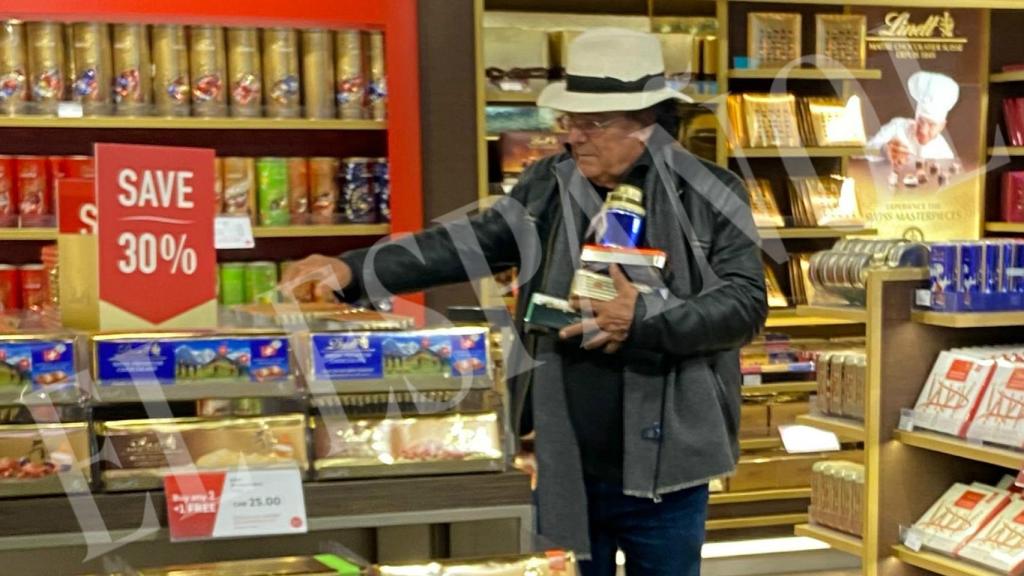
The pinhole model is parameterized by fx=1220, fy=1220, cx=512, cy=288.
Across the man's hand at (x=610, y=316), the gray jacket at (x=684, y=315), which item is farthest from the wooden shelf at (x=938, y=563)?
the man's hand at (x=610, y=316)

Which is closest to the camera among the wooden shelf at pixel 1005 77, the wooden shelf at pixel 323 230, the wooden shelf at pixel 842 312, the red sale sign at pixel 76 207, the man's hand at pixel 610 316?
the red sale sign at pixel 76 207

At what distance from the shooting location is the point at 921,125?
5516mm

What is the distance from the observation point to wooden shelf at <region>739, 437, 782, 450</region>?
4.99 meters

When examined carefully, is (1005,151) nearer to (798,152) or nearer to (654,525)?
(798,152)

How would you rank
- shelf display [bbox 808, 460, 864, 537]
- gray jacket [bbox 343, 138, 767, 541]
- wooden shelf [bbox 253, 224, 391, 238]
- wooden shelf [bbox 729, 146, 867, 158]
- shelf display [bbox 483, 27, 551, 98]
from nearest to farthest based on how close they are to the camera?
gray jacket [bbox 343, 138, 767, 541]
shelf display [bbox 808, 460, 864, 537]
wooden shelf [bbox 253, 224, 391, 238]
shelf display [bbox 483, 27, 551, 98]
wooden shelf [bbox 729, 146, 867, 158]

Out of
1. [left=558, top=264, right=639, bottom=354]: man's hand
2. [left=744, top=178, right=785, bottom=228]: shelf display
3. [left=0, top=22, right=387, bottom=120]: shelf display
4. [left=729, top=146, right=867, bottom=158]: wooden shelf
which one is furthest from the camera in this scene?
[left=744, top=178, right=785, bottom=228]: shelf display

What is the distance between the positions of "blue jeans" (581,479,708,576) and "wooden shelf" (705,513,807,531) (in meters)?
2.82

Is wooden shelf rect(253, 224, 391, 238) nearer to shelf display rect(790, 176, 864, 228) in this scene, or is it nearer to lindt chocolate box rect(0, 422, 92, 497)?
shelf display rect(790, 176, 864, 228)

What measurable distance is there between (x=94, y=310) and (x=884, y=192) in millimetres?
4484

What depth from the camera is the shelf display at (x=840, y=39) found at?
5.18m

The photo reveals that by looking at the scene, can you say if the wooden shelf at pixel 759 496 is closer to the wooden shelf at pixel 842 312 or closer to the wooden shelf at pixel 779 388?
the wooden shelf at pixel 779 388

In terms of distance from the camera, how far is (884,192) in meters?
5.56

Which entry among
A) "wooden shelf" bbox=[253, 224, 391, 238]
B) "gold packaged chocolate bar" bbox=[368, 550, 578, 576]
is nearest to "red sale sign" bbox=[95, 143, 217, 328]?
"gold packaged chocolate bar" bbox=[368, 550, 578, 576]

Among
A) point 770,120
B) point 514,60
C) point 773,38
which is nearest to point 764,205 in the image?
point 770,120
